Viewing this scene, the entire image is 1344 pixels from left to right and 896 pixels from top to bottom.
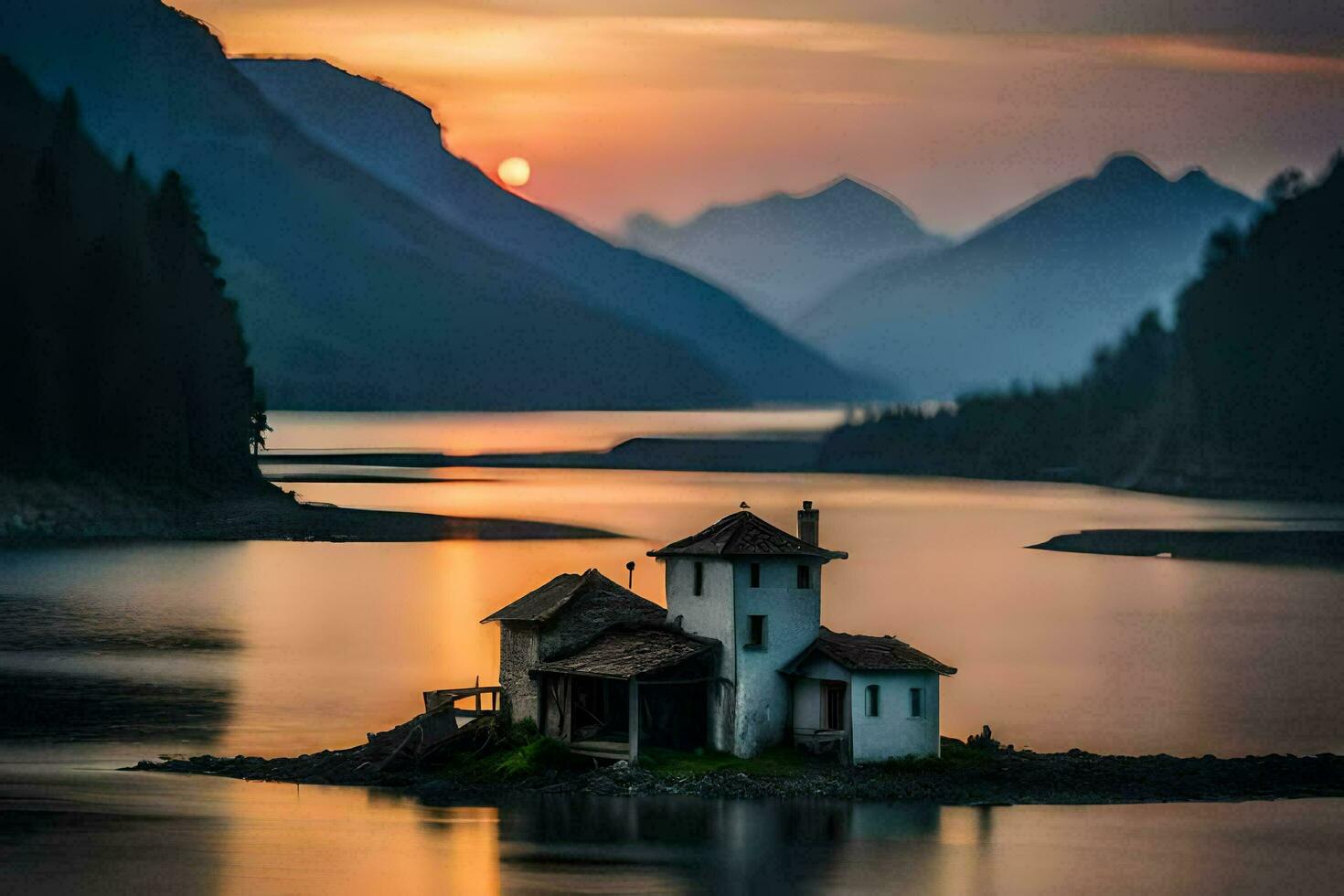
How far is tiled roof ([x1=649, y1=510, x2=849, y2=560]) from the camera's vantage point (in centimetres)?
5031

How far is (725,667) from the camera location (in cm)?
5069

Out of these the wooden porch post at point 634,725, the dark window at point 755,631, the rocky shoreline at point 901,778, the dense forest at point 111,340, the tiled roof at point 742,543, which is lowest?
the rocky shoreline at point 901,778

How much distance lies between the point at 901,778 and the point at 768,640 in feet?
13.6

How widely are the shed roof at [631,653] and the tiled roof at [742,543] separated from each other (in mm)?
1846

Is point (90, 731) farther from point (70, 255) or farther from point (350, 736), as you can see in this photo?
point (70, 255)

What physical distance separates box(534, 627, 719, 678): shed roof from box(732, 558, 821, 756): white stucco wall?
964mm

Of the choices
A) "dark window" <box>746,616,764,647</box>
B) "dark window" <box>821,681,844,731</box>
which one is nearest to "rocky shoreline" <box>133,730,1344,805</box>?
"dark window" <box>821,681,844,731</box>

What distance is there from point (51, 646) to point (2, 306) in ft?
226

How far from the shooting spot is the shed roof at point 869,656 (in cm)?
4947

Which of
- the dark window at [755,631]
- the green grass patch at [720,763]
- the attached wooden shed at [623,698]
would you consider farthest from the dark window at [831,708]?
the attached wooden shed at [623,698]

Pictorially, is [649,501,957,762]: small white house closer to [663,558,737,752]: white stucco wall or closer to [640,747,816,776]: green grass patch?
[663,558,737,752]: white stucco wall

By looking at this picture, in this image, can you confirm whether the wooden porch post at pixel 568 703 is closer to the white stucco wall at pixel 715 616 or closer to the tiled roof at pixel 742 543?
the white stucco wall at pixel 715 616

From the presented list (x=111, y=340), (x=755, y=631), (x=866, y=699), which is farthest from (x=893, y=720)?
→ (x=111, y=340)

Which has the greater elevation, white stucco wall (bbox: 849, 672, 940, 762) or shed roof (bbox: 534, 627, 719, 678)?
shed roof (bbox: 534, 627, 719, 678)
